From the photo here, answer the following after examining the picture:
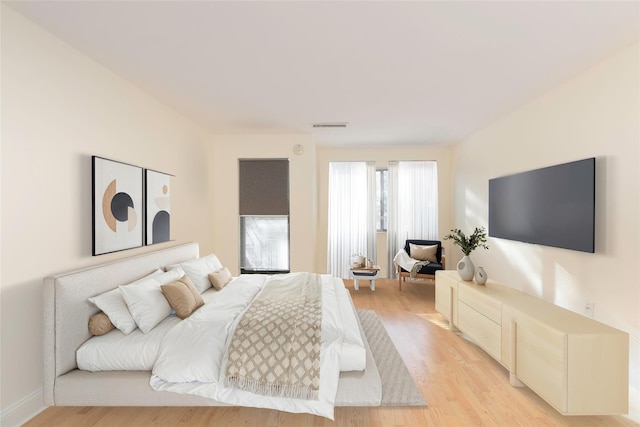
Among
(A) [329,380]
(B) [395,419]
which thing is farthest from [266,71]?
(B) [395,419]

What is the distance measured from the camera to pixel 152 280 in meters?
2.62

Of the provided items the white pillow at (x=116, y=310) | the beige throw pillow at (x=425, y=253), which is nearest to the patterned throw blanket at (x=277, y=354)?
the white pillow at (x=116, y=310)

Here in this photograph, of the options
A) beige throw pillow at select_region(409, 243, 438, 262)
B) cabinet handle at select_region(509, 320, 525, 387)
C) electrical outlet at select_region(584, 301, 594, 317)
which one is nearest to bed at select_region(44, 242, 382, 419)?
cabinet handle at select_region(509, 320, 525, 387)

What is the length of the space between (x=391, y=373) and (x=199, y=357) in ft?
5.27

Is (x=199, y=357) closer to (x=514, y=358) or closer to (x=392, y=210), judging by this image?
(x=514, y=358)

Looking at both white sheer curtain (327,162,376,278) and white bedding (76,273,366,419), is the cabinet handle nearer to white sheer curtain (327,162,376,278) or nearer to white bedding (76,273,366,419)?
white bedding (76,273,366,419)

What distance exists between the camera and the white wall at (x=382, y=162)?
605 centimetres

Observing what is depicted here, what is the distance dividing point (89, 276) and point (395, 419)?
2431 millimetres

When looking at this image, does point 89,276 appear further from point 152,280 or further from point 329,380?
point 329,380

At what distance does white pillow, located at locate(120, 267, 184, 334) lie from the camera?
2.26 metres

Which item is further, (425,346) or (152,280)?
(425,346)

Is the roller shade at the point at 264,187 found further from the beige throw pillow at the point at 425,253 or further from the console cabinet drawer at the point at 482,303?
the console cabinet drawer at the point at 482,303

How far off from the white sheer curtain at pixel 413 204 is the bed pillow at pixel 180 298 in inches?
168

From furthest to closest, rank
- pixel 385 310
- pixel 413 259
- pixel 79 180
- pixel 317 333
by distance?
pixel 413 259 → pixel 385 310 → pixel 79 180 → pixel 317 333
